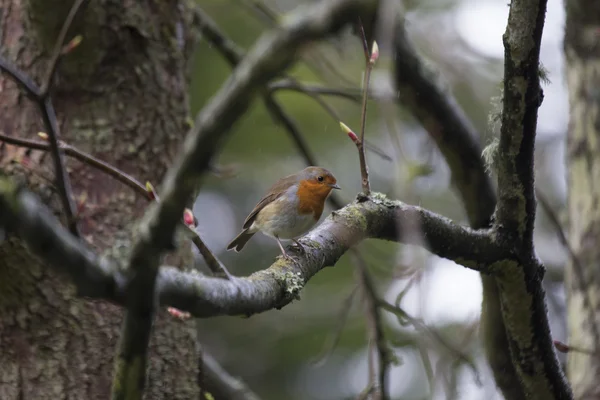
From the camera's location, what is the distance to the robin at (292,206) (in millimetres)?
4195

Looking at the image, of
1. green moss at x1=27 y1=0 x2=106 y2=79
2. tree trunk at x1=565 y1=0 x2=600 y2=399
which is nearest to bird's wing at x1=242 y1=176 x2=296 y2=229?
green moss at x1=27 y1=0 x2=106 y2=79

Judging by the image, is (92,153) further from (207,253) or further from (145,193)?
(207,253)

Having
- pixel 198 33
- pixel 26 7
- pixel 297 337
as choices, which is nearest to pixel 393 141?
pixel 26 7

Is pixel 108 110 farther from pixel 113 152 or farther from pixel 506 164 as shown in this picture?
pixel 506 164

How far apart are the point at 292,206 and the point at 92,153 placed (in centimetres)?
138

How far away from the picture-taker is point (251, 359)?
7.18 m

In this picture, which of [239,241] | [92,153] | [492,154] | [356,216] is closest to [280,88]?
[92,153]

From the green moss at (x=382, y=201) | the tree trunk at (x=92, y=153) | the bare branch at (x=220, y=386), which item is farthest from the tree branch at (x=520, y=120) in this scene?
the bare branch at (x=220, y=386)

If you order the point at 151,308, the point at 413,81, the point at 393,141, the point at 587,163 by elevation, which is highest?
the point at 413,81

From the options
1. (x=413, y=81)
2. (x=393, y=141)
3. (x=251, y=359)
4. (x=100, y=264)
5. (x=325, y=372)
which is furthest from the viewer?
(x=325, y=372)

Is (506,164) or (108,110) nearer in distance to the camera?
(506,164)

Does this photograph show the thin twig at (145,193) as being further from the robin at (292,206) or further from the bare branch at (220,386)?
the robin at (292,206)

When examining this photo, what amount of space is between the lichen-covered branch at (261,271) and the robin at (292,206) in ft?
5.54

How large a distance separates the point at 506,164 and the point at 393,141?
1064 millimetres
